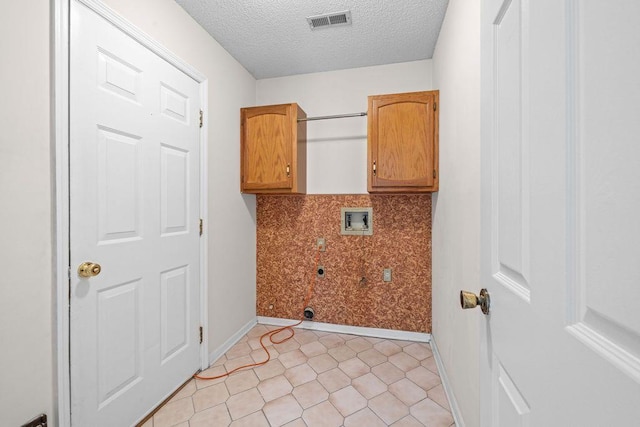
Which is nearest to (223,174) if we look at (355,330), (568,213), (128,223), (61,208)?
(128,223)

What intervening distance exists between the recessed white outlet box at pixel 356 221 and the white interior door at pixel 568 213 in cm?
193

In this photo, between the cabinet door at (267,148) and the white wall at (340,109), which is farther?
the white wall at (340,109)

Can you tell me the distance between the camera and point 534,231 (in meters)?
0.50

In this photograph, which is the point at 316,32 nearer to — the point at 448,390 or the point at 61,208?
the point at 61,208

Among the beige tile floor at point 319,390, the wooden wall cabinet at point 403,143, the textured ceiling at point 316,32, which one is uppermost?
the textured ceiling at point 316,32

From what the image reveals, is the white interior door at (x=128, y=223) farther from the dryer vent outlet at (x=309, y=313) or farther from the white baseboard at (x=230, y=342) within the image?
the dryer vent outlet at (x=309, y=313)

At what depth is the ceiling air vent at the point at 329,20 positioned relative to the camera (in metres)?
1.93

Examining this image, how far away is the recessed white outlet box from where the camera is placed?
2.61 metres

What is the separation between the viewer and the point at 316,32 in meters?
2.12

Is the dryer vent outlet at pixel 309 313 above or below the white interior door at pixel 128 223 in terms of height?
below

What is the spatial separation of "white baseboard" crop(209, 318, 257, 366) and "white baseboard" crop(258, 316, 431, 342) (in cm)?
17

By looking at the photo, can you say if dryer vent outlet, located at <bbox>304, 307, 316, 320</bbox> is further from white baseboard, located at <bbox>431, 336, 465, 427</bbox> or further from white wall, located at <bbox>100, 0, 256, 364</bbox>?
white baseboard, located at <bbox>431, 336, 465, 427</bbox>

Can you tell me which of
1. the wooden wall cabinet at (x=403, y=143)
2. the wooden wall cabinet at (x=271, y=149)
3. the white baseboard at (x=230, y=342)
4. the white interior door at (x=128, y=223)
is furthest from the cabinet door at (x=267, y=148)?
the white baseboard at (x=230, y=342)

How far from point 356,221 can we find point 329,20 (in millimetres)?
1664
